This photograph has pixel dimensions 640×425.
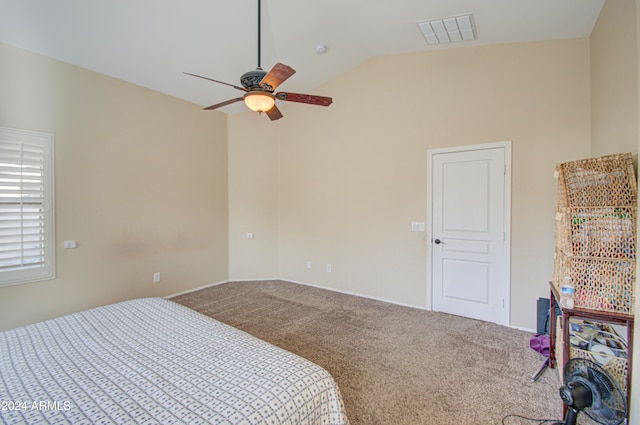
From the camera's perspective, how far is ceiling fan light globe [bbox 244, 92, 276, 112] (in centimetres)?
230

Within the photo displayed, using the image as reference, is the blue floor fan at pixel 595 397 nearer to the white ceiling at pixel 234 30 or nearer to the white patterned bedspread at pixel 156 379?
the white patterned bedspread at pixel 156 379

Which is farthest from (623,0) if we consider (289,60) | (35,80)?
(35,80)

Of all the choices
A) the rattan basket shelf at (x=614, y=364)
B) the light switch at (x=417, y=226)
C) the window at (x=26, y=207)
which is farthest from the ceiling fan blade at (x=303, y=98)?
the window at (x=26, y=207)

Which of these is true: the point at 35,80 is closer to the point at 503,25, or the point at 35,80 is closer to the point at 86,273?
the point at 86,273

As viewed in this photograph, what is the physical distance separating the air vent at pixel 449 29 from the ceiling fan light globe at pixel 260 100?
203cm

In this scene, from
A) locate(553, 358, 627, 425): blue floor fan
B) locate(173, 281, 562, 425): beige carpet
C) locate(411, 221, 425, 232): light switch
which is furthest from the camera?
locate(411, 221, 425, 232): light switch

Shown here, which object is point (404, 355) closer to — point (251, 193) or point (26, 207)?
point (251, 193)

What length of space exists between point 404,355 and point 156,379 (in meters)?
2.14

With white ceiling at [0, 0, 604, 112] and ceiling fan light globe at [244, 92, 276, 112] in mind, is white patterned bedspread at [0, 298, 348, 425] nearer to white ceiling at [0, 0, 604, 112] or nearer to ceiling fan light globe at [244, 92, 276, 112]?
ceiling fan light globe at [244, 92, 276, 112]

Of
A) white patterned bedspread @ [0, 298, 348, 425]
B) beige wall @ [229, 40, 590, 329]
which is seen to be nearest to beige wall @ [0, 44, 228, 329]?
beige wall @ [229, 40, 590, 329]

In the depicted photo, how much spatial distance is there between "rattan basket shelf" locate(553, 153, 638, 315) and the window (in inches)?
195

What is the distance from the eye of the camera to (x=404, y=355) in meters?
2.68

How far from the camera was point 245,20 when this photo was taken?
10.7ft

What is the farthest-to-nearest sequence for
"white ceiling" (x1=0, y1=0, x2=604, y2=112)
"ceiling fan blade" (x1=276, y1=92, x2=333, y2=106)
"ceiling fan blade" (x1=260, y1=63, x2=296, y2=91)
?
"white ceiling" (x1=0, y1=0, x2=604, y2=112) < "ceiling fan blade" (x1=276, y1=92, x2=333, y2=106) < "ceiling fan blade" (x1=260, y1=63, x2=296, y2=91)
